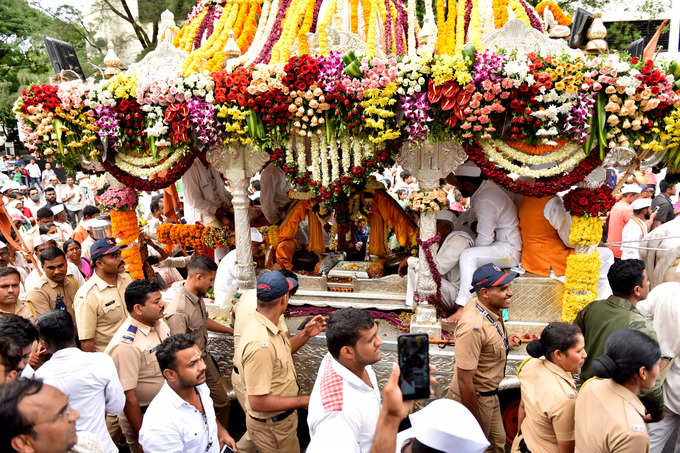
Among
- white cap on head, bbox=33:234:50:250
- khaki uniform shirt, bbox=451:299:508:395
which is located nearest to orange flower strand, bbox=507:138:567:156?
khaki uniform shirt, bbox=451:299:508:395

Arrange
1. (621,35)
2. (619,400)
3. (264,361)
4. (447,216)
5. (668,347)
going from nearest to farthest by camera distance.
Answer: (619,400) → (264,361) → (668,347) → (447,216) → (621,35)

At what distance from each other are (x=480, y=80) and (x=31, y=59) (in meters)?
29.9

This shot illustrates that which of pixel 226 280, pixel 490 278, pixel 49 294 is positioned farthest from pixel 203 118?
pixel 490 278

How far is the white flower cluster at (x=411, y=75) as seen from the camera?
426 centimetres

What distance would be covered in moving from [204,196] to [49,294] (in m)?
3.01

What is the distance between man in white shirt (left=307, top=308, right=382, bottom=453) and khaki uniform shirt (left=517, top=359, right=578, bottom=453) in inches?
35.9

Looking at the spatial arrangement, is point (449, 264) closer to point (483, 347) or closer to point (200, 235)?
point (483, 347)

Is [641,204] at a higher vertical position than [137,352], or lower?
lower

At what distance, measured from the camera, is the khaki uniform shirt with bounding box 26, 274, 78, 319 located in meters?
4.24

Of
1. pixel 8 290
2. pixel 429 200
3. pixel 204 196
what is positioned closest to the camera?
pixel 8 290

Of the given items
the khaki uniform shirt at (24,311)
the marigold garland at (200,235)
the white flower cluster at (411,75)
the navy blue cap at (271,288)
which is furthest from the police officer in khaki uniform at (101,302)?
the white flower cluster at (411,75)

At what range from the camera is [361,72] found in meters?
4.46

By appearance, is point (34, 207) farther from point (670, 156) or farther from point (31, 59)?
point (31, 59)

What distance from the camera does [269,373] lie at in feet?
9.99
